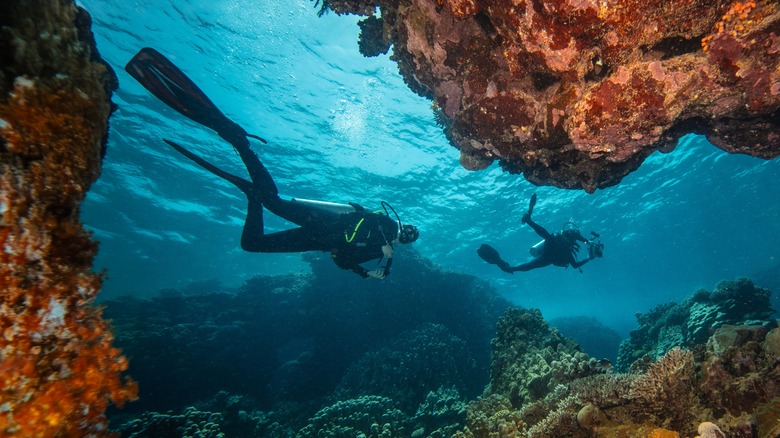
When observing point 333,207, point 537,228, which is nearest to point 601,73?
point 333,207

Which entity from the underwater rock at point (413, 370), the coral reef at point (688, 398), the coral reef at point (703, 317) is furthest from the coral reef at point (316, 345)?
the coral reef at point (703, 317)

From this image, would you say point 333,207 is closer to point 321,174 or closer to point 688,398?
point 688,398

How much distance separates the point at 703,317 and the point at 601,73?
10.5 metres

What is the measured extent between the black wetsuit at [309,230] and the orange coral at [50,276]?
5.83 m

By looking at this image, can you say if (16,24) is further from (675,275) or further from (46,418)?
(675,275)

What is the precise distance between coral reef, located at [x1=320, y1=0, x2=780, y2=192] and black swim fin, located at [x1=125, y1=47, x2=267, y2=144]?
4.10 m

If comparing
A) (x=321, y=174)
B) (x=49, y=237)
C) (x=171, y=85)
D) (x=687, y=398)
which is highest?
(x=321, y=174)

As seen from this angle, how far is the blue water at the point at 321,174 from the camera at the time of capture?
1210 centimetres

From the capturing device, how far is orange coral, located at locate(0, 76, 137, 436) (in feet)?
5.53

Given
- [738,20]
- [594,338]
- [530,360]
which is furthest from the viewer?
[594,338]

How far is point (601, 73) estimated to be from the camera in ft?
10.9

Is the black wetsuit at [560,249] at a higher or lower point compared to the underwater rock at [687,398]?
higher

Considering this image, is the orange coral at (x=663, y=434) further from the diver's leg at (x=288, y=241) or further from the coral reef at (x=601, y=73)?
the diver's leg at (x=288, y=241)

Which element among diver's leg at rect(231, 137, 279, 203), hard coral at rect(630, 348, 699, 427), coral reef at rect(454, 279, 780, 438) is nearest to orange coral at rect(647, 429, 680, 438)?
coral reef at rect(454, 279, 780, 438)
